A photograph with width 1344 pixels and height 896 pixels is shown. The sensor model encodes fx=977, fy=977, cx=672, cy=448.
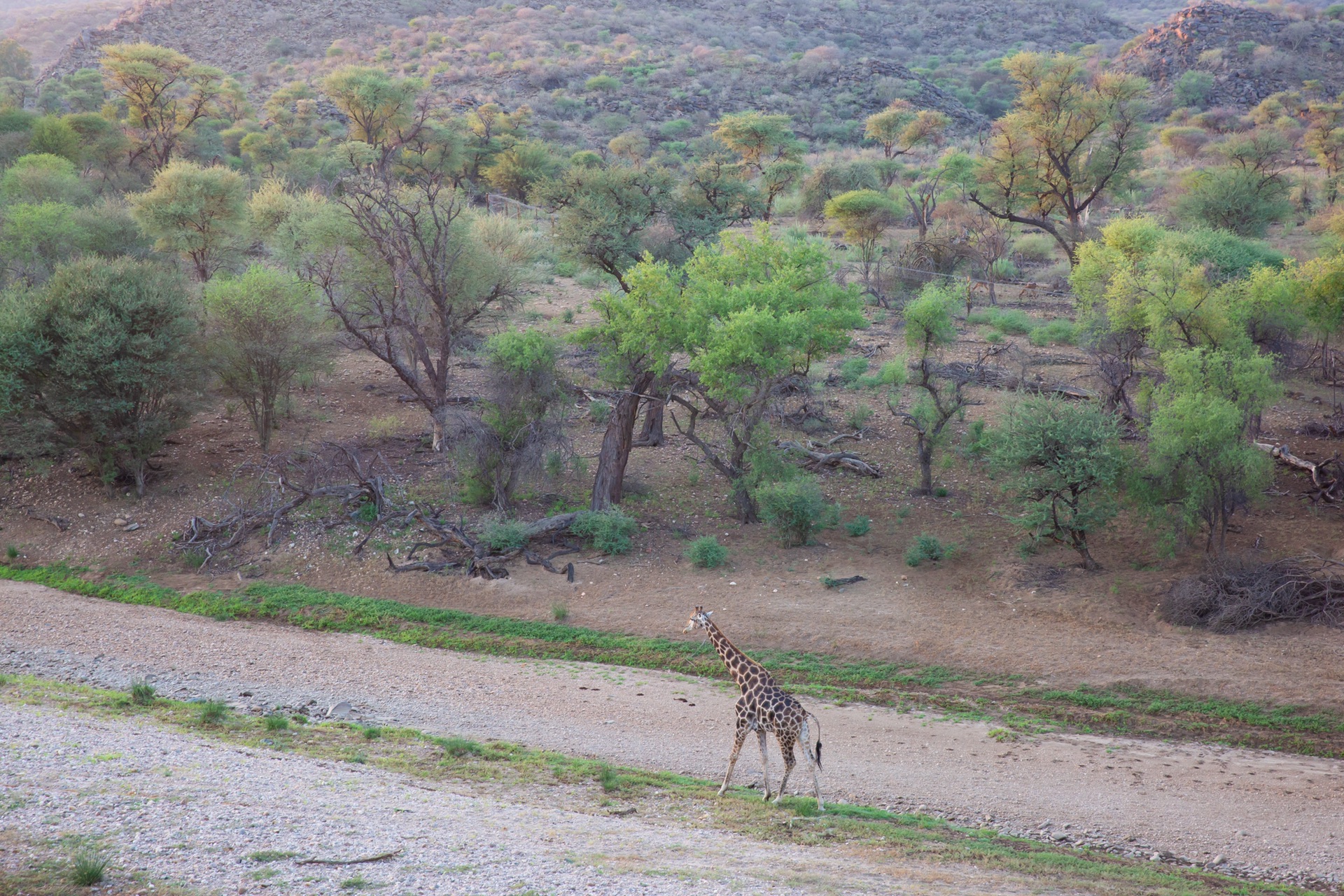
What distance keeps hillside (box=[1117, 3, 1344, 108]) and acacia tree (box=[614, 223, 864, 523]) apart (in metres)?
60.3

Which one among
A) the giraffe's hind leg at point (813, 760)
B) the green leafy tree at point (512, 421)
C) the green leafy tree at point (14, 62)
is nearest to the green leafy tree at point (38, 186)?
the green leafy tree at point (512, 421)

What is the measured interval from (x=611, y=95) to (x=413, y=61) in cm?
1684

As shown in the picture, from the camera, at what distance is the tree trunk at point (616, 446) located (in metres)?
22.3

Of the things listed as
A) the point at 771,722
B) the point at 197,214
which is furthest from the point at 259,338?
the point at 771,722

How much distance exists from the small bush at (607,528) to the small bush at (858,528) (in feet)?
15.5

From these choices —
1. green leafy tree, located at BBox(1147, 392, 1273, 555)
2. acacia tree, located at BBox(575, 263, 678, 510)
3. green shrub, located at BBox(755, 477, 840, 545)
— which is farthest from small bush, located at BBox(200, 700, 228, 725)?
green leafy tree, located at BBox(1147, 392, 1273, 555)

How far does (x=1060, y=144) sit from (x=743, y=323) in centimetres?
2258

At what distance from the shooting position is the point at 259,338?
976 inches

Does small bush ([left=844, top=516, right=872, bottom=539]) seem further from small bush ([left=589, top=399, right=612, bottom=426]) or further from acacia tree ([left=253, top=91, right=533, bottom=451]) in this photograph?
acacia tree ([left=253, top=91, right=533, bottom=451])

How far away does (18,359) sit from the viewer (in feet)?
71.1

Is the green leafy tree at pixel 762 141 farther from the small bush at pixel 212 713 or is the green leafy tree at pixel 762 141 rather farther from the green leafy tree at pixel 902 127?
the small bush at pixel 212 713

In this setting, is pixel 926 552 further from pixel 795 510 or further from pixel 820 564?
pixel 795 510

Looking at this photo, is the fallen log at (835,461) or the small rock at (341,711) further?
the fallen log at (835,461)

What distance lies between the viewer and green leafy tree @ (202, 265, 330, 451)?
2470 centimetres
